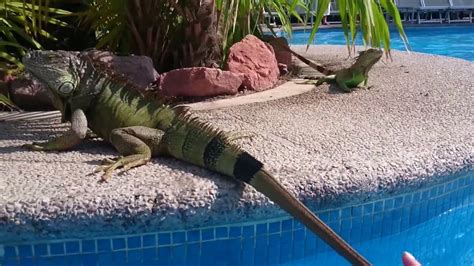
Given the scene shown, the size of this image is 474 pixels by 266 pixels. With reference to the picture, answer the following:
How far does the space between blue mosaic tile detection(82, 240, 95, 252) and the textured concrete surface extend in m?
0.08

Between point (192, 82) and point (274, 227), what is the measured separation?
2256 mm

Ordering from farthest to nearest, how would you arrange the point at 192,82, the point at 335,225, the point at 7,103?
the point at 192,82 → the point at 7,103 → the point at 335,225

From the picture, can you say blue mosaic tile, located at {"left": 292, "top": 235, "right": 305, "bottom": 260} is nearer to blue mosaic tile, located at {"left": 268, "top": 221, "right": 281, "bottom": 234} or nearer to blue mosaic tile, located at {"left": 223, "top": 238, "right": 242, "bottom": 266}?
blue mosaic tile, located at {"left": 268, "top": 221, "right": 281, "bottom": 234}

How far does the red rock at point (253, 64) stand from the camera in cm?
558

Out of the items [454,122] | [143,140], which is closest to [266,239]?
[143,140]

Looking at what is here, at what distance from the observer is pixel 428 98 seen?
4.99 meters

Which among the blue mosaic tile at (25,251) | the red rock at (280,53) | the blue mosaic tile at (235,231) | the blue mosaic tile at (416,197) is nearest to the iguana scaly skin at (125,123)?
the blue mosaic tile at (235,231)

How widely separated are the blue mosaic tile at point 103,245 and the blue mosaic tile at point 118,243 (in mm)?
19

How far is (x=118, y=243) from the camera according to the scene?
9.18 ft

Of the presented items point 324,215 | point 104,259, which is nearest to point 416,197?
point 324,215

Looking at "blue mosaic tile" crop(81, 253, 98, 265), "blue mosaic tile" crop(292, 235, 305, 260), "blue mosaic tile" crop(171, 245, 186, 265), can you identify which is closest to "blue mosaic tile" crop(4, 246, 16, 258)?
"blue mosaic tile" crop(81, 253, 98, 265)

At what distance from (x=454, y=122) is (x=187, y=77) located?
2017 mm

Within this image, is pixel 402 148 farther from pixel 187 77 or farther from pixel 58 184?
pixel 187 77

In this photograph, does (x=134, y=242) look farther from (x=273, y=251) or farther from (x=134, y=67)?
(x=134, y=67)
